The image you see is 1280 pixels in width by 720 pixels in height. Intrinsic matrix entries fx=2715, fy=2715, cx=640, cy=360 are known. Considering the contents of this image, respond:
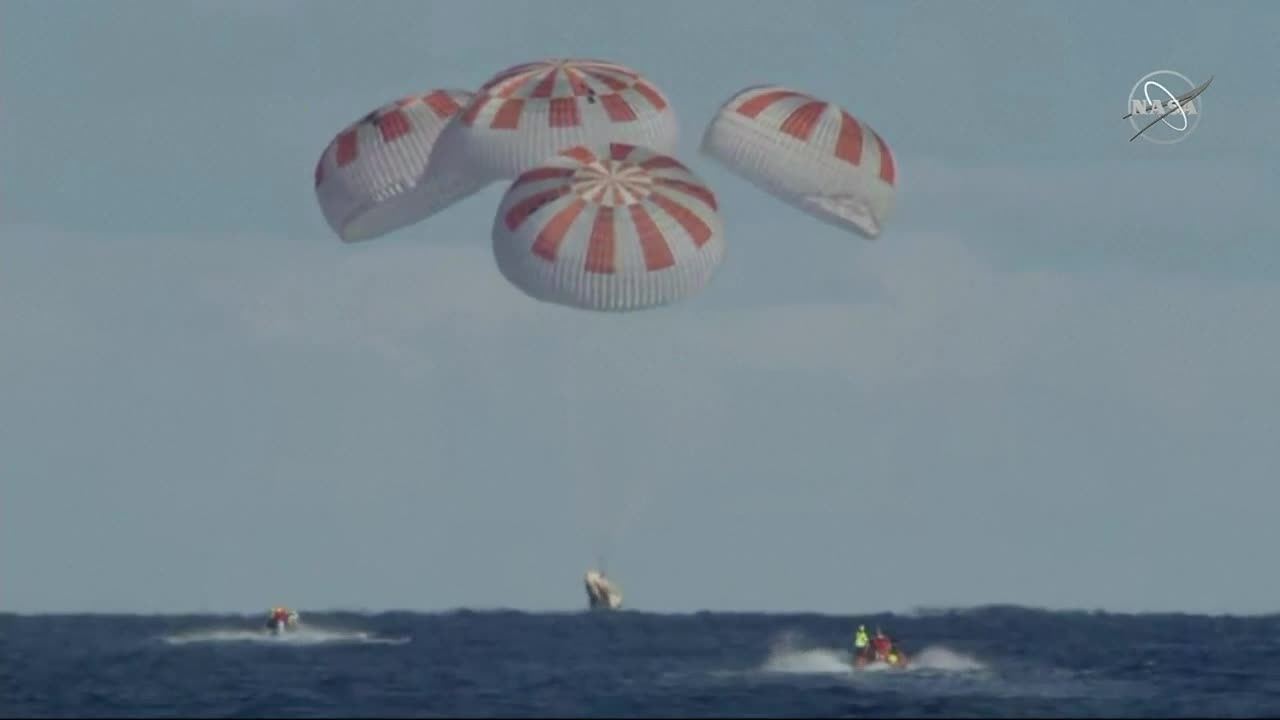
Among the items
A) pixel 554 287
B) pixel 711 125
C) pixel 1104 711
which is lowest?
pixel 1104 711

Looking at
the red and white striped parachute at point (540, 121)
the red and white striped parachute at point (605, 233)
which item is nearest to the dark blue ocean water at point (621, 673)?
the red and white striped parachute at point (605, 233)

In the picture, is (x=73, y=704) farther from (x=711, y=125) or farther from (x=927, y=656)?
(x=927, y=656)

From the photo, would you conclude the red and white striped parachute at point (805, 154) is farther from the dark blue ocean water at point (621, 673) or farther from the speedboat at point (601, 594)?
the speedboat at point (601, 594)

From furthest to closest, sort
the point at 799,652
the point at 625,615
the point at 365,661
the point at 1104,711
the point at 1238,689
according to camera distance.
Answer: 1. the point at 625,615
2. the point at 799,652
3. the point at 365,661
4. the point at 1238,689
5. the point at 1104,711

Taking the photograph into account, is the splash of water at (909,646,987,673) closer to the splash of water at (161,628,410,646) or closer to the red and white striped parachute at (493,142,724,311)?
the splash of water at (161,628,410,646)

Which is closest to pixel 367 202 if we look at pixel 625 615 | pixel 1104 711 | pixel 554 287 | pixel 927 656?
pixel 554 287

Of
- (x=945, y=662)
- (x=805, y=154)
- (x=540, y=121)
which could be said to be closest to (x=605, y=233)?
(x=540, y=121)
